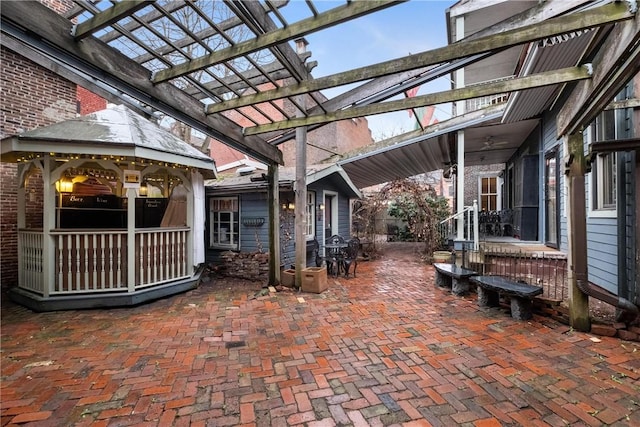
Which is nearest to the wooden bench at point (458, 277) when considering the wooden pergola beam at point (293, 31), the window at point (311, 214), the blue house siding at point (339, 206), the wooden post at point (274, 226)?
the wooden post at point (274, 226)

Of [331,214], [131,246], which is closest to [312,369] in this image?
[131,246]

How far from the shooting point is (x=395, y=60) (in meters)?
2.95

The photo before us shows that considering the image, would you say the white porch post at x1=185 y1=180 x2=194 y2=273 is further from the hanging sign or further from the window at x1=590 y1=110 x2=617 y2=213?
the window at x1=590 y1=110 x2=617 y2=213

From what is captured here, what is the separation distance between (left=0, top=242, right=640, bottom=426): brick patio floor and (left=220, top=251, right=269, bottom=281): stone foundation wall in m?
2.45

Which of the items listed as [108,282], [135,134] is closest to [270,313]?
[108,282]

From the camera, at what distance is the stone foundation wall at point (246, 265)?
23.3ft

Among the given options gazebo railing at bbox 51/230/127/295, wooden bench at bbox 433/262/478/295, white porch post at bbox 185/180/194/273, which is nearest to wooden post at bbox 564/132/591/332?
wooden bench at bbox 433/262/478/295

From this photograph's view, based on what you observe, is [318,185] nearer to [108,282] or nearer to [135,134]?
[135,134]

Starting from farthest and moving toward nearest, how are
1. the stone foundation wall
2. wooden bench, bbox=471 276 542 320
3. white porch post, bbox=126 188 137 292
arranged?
the stone foundation wall, white porch post, bbox=126 188 137 292, wooden bench, bbox=471 276 542 320

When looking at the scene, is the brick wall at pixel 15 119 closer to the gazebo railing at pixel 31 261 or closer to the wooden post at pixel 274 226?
the gazebo railing at pixel 31 261

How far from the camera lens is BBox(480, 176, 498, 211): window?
1292 centimetres

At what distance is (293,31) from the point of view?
2500 mm

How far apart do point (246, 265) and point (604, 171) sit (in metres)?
6.85

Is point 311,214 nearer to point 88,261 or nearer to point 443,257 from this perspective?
point 443,257
